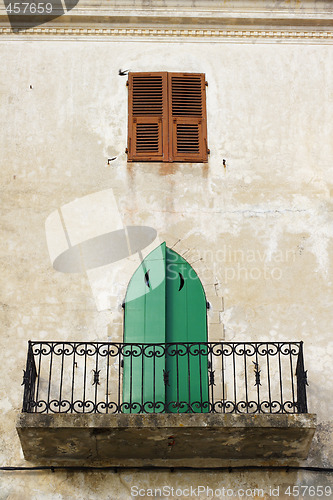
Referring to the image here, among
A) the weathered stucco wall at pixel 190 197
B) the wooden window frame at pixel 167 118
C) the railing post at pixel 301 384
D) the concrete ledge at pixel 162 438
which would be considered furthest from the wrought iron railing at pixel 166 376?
the wooden window frame at pixel 167 118

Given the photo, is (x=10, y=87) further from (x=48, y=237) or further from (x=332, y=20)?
(x=332, y=20)

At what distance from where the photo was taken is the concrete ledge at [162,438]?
9898 millimetres

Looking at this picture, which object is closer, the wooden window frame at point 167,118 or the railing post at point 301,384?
the railing post at point 301,384

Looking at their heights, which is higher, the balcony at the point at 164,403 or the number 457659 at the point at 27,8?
the number 457659 at the point at 27,8

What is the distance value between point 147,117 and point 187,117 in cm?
53

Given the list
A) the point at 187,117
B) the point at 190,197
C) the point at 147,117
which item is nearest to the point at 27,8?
the point at 147,117

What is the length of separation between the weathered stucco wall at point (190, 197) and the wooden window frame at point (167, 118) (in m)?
0.13

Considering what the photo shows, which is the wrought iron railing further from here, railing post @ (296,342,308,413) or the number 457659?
the number 457659

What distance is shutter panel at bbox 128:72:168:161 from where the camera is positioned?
12188 mm

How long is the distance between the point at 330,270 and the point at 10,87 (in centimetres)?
486

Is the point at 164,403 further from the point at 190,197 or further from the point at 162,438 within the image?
the point at 190,197

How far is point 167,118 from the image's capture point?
12406mm

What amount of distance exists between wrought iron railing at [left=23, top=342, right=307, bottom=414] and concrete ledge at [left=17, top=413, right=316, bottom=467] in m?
0.40

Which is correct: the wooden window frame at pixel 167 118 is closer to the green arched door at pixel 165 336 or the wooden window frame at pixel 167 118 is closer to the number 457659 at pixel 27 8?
the green arched door at pixel 165 336
